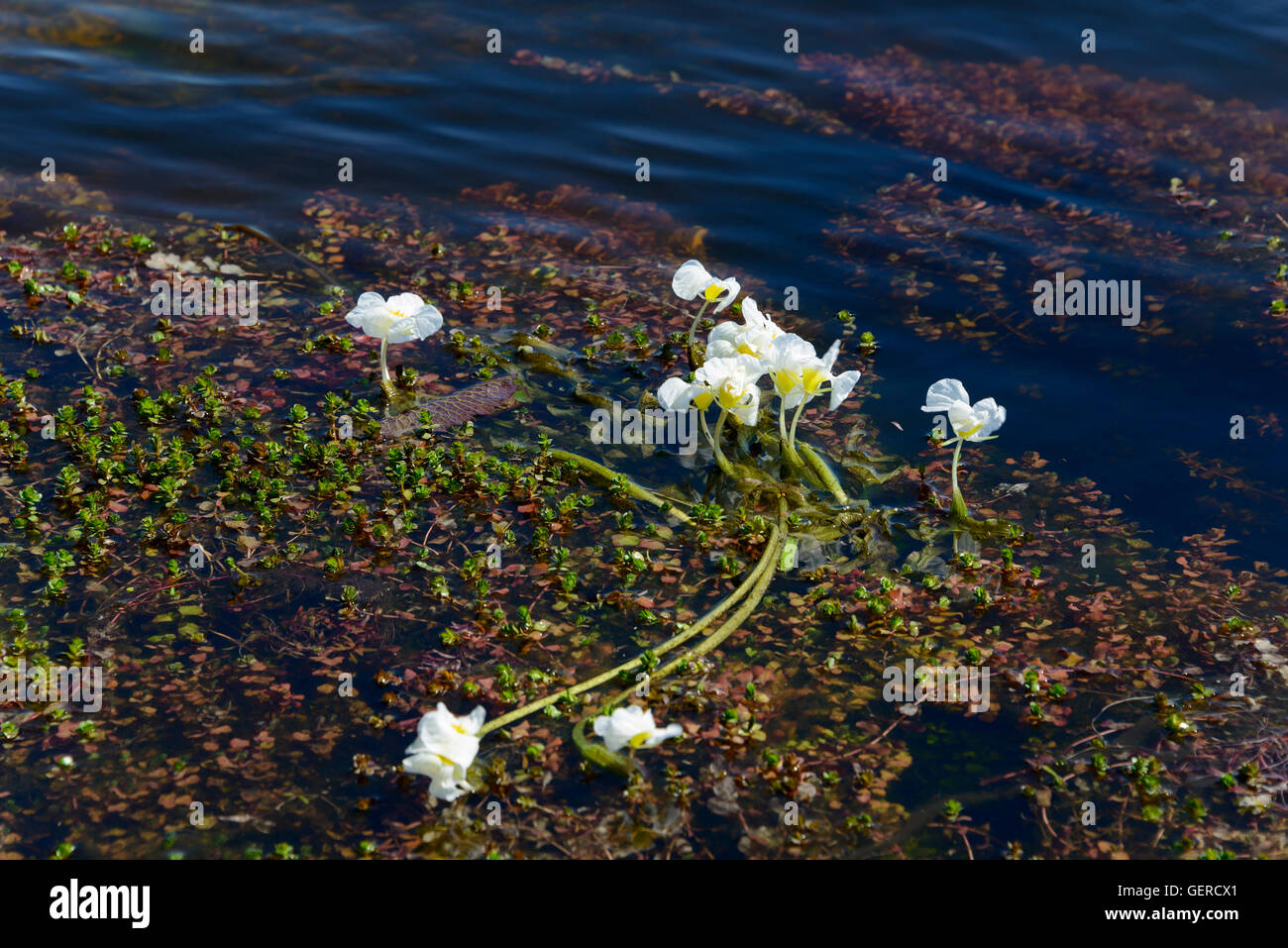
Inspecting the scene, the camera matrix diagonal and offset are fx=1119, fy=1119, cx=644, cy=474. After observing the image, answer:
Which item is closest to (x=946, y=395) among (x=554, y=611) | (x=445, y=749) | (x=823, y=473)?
(x=823, y=473)

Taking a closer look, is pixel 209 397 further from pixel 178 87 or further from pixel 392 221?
pixel 178 87

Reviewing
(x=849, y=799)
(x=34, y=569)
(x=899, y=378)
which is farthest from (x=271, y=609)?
(x=899, y=378)

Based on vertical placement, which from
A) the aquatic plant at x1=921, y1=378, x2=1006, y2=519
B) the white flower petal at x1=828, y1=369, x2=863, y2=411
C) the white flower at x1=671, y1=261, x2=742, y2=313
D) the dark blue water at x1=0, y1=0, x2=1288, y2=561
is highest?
the dark blue water at x1=0, y1=0, x2=1288, y2=561

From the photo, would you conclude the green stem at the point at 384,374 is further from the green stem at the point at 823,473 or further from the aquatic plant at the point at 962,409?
the aquatic plant at the point at 962,409

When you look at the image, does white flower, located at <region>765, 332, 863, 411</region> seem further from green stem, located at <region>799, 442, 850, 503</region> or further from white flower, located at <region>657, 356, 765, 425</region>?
A: green stem, located at <region>799, 442, 850, 503</region>

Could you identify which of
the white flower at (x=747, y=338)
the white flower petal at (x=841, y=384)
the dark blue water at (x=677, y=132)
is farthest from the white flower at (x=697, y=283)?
the dark blue water at (x=677, y=132)

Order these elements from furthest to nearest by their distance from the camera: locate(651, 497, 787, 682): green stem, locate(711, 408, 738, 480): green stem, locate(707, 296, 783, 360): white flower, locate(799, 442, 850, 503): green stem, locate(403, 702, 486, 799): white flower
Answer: locate(799, 442, 850, 503): green stem < locate(711, 408, 738, 480): green stem < locate(707, 296, 783, 360): white flower < locate(651, 497, 787, 682): green stem < locate(403, 702, 486, 799): white flower

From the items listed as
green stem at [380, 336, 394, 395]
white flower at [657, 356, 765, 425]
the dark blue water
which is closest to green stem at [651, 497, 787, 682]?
white flower at [657, 356, 765, 425]
